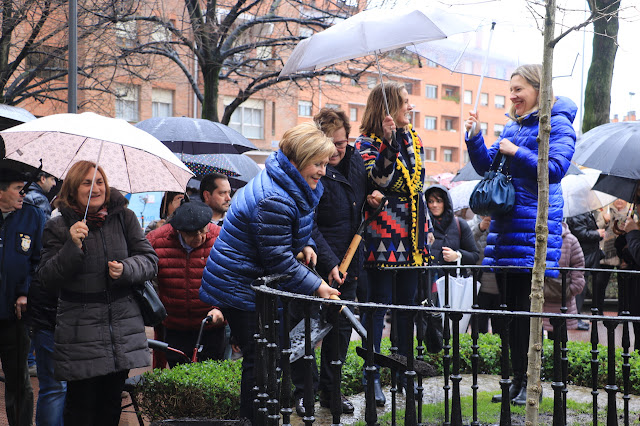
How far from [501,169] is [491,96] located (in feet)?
216

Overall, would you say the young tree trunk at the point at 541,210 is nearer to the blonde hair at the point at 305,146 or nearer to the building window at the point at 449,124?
the blonde hair at the point at 305,146

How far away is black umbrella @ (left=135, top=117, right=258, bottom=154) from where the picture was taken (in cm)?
856

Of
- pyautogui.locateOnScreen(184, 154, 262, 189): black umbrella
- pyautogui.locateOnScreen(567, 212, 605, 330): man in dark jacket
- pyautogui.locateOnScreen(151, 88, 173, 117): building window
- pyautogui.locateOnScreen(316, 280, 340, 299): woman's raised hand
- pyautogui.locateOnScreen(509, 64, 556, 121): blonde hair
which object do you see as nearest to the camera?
pyautogui.locateOnScreen(316, 280, 340, 299): woman's raised hand

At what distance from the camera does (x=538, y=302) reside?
3449 millimetres

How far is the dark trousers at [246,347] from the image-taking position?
452cm

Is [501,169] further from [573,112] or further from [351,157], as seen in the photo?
[351,157]

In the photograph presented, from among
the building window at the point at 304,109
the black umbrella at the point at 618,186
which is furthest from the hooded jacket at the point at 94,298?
the building window at the point at 304,109

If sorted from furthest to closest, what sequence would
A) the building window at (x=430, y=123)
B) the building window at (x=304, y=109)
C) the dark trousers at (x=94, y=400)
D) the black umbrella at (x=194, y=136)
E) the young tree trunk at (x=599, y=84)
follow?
the building window at (x=430, y=123) → the building window at (x=304, y=109) → the young tree trunk at (x=599, y=84) → the black umbrella at (x=194, y=136) → the dark trousers at (x=94, y=400)

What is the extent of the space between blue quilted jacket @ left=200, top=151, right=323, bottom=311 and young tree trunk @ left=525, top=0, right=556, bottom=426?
1.39 metres

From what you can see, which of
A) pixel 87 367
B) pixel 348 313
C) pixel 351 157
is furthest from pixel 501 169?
pixel 87 367

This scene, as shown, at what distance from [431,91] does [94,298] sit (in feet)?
211

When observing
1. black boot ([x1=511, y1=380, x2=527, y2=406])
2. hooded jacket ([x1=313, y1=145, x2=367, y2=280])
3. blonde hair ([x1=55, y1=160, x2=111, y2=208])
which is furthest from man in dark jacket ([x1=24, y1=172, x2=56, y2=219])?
black boot ([x1=511, y1=380, x2=527, y2=406])

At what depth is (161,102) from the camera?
38.7 metres

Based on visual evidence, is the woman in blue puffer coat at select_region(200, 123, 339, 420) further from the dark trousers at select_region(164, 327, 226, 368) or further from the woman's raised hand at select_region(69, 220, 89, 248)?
the dark trousers at select_region(164, 327, 226, 368)
